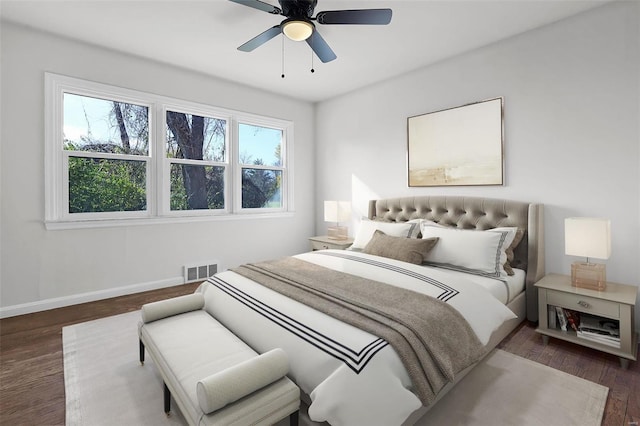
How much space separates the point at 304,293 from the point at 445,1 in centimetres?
258

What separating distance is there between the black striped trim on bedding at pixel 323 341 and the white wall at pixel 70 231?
90.3 inches

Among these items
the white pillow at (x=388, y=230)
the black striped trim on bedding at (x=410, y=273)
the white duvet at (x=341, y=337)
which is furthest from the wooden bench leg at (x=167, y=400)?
the white pillow at (x=388, y=230)

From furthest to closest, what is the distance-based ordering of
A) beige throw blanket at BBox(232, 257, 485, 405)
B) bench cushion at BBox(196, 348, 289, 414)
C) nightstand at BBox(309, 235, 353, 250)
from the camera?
nightstand at BBox(309, 235, 353, 250) < beige throw blanket at BBox(232, 257, 485, 405) < bench cushion at BBox(196, 348, 289, 414)

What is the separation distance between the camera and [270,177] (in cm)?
496

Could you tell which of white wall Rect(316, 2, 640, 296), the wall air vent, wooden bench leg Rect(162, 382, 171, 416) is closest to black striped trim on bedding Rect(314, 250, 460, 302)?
white wall Rect(316, 2, 640, 296)

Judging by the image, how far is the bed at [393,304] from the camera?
133cm

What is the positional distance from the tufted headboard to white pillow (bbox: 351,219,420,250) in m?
0.37

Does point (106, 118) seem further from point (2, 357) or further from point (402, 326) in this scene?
point (402, 326)

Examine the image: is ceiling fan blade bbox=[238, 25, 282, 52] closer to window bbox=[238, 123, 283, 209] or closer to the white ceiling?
the white ceiling

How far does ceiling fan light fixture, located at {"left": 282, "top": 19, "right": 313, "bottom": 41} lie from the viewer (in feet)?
7.22

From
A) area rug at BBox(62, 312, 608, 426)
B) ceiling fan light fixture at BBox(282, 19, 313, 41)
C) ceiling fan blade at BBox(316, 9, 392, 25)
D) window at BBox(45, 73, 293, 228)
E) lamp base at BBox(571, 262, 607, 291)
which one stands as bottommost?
area rug at BBox(62, 312, 608, 426)

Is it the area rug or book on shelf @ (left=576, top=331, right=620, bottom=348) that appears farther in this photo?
book on shelf @ (left=576, top=331, right=620, bottom=348)

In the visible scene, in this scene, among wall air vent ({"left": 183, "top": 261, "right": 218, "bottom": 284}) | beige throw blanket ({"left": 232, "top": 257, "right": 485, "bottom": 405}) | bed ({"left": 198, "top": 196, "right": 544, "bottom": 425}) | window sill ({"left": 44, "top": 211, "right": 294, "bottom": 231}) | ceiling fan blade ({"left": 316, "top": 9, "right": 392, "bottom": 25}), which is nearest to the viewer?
bed ({"left": 198, "top": 196, "right": 544, "bottom": 425})

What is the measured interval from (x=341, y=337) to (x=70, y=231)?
3.26 m
